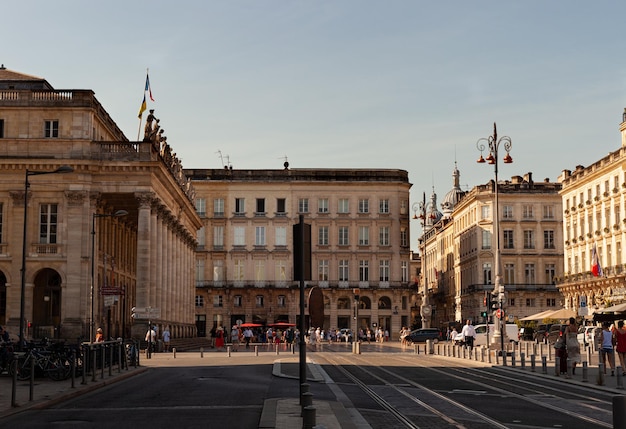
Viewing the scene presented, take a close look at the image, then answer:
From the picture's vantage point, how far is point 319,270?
110 metres

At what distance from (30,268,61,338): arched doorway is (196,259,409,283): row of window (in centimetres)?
4869

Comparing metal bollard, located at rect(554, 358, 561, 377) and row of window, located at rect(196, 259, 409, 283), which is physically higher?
row of window, located at rect(196, 259, 409, 283)

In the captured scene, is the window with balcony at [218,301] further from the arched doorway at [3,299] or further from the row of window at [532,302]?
the arched doorway at [3,299]

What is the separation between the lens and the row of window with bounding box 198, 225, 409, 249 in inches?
4321

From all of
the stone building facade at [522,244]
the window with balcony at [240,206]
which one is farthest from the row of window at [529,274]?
the window with balcony at [240,206]

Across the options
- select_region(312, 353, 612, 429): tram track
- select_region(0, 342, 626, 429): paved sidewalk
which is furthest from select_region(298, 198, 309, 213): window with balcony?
select_region(312, 353, 612, 429): tram track

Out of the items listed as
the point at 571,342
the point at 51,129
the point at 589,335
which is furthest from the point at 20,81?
the point at 571,342

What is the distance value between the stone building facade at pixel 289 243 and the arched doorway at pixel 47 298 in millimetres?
47940

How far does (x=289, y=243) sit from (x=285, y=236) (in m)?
0.95

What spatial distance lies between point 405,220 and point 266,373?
7774cm

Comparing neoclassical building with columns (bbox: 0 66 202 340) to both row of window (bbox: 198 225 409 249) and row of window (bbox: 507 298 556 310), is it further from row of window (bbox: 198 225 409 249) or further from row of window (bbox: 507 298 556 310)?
row of window (bbox: 507 298 556 310)

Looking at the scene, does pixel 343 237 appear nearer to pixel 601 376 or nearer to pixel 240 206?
pixel 240 206

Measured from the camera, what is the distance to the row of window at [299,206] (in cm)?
11019

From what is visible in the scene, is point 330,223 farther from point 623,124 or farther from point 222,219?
point 623,124
